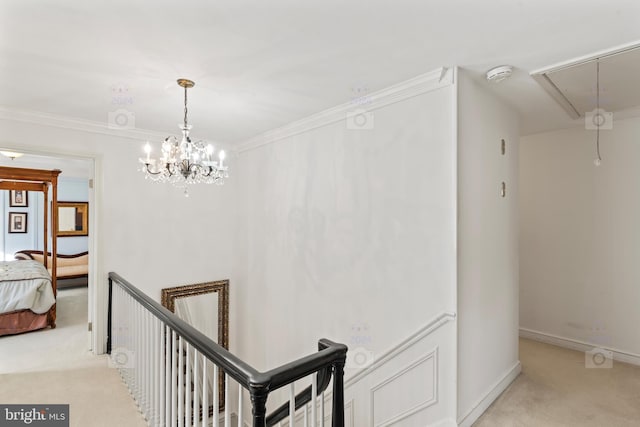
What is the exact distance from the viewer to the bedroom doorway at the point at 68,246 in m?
3.49

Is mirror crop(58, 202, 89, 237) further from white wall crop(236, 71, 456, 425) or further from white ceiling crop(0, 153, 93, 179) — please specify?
white wall crop(236, 71, 456, 425)

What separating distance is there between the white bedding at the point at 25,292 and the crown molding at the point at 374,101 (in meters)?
3.46

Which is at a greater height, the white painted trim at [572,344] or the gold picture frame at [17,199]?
the gold picture frame at [17,199]

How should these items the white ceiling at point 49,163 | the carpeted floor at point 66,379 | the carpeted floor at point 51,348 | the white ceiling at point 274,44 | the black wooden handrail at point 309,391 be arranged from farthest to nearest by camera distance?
the white ceiling at point 49,163 < the carpeted floor at point 51,348 < the carpeted floor at point 66,379 < the white ceiling at point 274,44 < the black wooden handrail at point 309,391

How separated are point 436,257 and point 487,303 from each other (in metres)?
0.69

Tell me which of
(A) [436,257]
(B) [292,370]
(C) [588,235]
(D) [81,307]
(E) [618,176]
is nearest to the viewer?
(B) [292,370]

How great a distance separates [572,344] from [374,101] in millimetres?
3465

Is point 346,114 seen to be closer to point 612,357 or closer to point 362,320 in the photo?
point 362,320

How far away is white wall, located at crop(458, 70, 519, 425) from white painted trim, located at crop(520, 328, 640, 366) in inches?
45.9

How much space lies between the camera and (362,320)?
9.36 feet

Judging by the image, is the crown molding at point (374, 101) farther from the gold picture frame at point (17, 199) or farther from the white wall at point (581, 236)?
the gold picture frame at point (17, 199)

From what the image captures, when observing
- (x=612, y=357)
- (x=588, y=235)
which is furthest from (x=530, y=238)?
(x=612, y=357)

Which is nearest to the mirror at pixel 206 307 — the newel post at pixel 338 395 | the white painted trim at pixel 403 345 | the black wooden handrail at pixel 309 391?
the white painted trim at pixel 403 345

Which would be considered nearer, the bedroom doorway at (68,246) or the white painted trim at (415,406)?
the white painted trim at (415,406)
